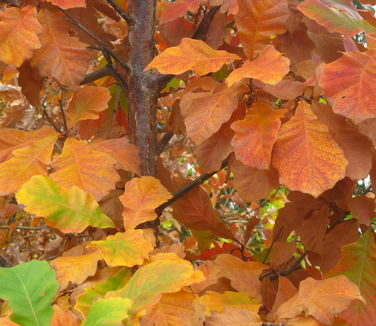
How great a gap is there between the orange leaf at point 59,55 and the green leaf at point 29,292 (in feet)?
1.22

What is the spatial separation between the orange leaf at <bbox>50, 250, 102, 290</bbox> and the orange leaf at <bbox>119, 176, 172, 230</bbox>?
0.08m

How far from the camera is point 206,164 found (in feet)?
2.27

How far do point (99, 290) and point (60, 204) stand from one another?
12cm

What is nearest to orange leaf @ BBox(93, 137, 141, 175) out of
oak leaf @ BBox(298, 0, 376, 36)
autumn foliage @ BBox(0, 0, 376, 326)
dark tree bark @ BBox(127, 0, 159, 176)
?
autumn foliage @ BBox(0, 0, 376, 326)

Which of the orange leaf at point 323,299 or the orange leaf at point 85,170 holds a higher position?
the orange leaf at point 85,170

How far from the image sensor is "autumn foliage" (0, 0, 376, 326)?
53 centimetres

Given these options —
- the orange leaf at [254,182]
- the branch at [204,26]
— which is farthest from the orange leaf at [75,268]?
the branch at [204,26]

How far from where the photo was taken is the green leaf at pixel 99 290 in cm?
51

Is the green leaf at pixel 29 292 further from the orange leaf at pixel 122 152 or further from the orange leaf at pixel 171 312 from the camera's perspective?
the orange leaf at pixel 122 152

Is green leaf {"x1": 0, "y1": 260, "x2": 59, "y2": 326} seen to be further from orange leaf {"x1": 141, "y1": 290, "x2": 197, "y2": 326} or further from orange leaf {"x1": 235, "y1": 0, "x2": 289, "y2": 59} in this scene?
orange leaf {"x1": 235, "y1": 0, "x2": 289, "y2": 59}

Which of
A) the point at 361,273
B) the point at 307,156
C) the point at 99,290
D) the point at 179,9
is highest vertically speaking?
the point at 179,9

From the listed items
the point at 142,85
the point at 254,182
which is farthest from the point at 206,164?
the point at 142,85

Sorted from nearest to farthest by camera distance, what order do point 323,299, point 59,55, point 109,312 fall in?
point 109,312, point 323,299, point 59,55

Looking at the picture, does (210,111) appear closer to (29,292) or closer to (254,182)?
(254,182)
